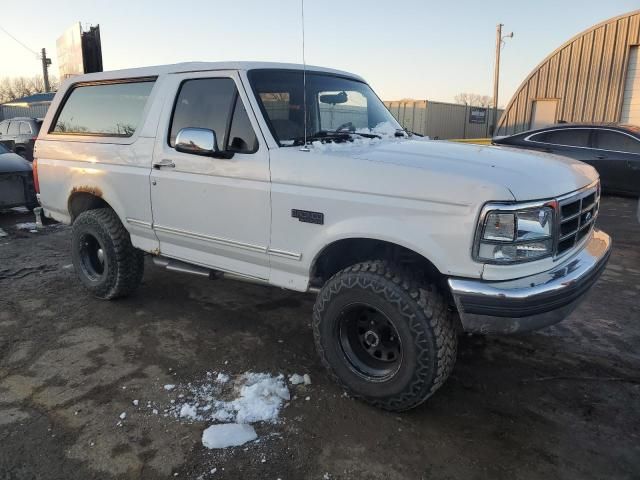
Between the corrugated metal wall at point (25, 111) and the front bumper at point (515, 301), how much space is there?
33770 mm

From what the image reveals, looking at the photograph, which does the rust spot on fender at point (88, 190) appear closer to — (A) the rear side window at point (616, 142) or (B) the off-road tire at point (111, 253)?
(B) the off-road tire at point (111, 253)

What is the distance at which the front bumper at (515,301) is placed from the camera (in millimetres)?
2508

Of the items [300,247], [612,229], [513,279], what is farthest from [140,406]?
[612,229]

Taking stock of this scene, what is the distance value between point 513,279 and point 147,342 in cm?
284

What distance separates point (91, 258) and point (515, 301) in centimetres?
410

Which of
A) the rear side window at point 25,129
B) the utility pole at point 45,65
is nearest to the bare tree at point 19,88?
the utility pole at point 45,65

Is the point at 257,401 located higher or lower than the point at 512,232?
lower

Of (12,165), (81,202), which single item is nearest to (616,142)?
(81,202)

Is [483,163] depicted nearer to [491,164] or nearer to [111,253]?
[491,164]

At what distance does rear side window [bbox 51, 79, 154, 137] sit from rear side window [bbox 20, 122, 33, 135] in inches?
441

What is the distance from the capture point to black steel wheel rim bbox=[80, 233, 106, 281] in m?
4.82

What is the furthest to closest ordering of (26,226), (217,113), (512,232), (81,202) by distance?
(26,226) < (81,202) < (217,113) < (512,232)

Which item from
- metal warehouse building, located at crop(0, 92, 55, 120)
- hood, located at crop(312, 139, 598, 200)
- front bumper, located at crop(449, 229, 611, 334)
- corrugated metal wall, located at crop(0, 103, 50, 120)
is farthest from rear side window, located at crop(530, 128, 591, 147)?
metal warehouse building, located at crop(0, 92, 55, 120)

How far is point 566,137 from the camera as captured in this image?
1006 centimetres
